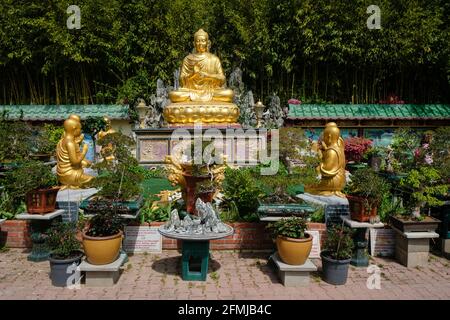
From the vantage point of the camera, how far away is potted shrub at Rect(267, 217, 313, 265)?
179 inches

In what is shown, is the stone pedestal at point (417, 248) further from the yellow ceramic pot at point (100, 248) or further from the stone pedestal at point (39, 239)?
the stone pedestal at point (39, 239)

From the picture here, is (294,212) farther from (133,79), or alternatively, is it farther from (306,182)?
(133,79)

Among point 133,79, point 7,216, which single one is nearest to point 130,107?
point 133,79

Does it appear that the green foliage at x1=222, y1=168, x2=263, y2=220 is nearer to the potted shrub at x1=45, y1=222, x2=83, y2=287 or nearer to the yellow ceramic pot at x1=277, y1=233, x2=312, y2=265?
the yellow ceramic pot at x1=277, y1=233, x2=312, y2=265

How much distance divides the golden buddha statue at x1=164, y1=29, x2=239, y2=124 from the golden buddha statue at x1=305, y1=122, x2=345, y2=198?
169 inches

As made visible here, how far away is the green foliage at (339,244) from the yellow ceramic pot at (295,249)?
1.12 ft

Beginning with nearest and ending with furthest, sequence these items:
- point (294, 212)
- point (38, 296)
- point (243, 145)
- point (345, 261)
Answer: point (38, 296)
point (345, 261)
point (294, 212)
point (243, 145)

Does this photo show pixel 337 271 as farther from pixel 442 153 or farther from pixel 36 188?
pixel 36 188

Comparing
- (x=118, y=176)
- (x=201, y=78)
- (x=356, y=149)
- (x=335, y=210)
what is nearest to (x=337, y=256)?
(x=335, y=210)

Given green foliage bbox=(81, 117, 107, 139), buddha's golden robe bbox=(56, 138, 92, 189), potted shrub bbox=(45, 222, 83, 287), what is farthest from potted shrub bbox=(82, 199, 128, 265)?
green foliage bbox=(81, 117, 107, 139)

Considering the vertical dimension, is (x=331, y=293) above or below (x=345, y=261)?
below

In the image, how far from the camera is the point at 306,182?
5.42m

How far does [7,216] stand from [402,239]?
18.5 feet

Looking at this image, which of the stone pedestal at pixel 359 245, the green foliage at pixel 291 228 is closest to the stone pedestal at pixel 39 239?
the green foliage at pixel 291 228
